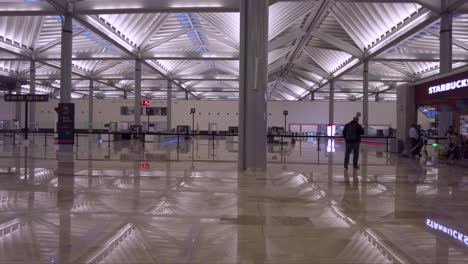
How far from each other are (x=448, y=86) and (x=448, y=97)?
1.54ft

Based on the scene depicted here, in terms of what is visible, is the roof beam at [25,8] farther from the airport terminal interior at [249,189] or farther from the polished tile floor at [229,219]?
the polished tile floor at [229,219]

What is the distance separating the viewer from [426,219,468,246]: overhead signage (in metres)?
5.04

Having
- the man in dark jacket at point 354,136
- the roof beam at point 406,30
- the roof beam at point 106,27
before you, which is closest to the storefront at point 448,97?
the roof beam at point 406,30

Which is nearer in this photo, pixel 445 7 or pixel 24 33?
pixel 445 7

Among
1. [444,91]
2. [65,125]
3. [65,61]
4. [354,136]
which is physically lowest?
[354,136]

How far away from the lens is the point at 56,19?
93.1ft

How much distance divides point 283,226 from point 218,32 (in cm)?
2741

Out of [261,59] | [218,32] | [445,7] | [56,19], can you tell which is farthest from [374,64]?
[261,59]

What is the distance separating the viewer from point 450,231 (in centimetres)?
542

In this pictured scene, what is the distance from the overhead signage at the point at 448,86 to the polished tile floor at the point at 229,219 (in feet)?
21.4

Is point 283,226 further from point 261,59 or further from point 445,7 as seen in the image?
point 445,7

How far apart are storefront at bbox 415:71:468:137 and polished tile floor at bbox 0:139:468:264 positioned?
6.70 meters

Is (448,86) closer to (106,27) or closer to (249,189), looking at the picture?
(249,189)

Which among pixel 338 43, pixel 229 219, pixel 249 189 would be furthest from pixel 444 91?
pixel 338 43
